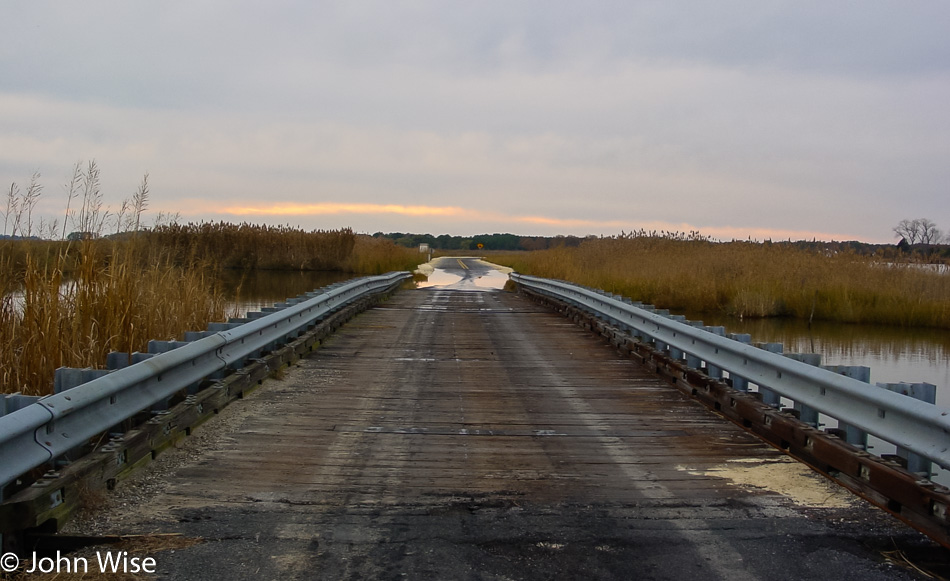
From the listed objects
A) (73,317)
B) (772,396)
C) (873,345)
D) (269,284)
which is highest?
(73,317)

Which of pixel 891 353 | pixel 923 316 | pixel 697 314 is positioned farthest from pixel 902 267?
pixel 891 353

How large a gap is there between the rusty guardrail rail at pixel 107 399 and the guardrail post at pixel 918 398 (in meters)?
4.41

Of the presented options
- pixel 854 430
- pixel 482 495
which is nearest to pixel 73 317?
pixel 482 495

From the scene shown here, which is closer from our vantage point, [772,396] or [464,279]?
[772,396]

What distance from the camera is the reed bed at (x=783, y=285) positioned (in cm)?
2023

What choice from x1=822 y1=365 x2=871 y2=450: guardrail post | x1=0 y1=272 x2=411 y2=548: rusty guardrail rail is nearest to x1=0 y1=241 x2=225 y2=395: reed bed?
x1=0 y1=272 x2=411 y2=548: rusty guardrail rail

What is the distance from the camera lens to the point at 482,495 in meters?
4.51

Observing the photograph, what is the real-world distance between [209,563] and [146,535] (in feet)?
1.52

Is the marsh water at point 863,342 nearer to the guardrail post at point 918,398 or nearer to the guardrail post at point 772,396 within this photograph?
the guardrail post at point 772,396

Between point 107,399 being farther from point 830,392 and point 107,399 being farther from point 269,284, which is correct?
point 269,284

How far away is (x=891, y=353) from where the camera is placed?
14820 mm

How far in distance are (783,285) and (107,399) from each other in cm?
2113

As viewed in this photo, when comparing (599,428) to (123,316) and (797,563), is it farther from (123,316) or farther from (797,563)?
(123,316)

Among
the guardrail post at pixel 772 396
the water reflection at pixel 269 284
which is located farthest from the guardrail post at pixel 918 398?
the water reflection at pixel 269 284
